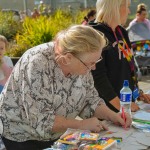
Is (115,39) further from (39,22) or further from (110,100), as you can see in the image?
(39,22)

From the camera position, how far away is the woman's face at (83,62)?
6.96 feet

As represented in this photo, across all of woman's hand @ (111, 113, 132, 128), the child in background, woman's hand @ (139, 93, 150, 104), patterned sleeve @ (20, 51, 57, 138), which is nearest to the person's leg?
patterned sleeve @ (20, 51, 57, 138)

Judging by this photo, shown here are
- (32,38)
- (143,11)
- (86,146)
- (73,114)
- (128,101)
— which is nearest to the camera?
(86,146)

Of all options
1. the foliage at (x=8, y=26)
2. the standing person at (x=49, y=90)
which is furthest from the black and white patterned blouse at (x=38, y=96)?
the foliage at (x=8, y=26)

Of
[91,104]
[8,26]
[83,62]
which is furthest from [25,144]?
[8,26]

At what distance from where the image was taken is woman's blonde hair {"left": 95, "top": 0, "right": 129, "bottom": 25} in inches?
111

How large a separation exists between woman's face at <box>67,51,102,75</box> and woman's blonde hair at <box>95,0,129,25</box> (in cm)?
79

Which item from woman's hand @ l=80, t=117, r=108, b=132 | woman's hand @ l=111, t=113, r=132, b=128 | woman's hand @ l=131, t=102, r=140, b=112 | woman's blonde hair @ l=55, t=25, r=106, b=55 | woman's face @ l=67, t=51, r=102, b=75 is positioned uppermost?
woman's blonde hair @ l=55, t=25, r=106, b=55

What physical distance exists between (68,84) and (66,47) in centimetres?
29

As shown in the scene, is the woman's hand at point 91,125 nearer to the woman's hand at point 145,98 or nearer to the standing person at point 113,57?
the standing person at point 113,57

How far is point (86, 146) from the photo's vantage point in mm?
1935

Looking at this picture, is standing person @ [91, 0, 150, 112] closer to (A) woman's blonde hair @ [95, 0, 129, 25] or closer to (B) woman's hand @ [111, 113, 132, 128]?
(A) woman's blonde hair @ [95, 0, 129, 25]

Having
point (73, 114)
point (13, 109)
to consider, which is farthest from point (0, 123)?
point (73, 114)

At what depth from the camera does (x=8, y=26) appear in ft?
36.1
